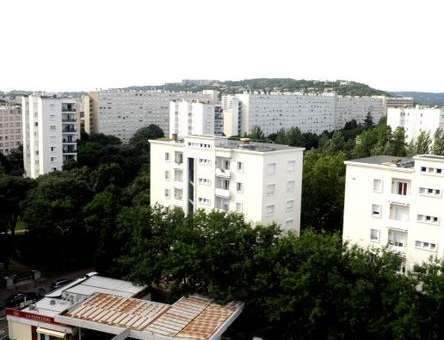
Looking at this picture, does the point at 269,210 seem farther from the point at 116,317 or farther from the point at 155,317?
the point at 116,317

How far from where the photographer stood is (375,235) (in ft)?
97.9

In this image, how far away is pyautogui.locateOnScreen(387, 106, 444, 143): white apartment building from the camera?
8788 centimetres

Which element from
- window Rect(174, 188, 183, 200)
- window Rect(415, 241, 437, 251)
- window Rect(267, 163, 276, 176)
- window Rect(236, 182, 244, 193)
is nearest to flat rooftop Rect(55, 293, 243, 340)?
window Rect(236, 182, 244, 193)

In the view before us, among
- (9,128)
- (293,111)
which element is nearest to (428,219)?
(9,128)

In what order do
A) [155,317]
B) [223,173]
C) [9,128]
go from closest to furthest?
[155,317]
[223,173]
[9,128]

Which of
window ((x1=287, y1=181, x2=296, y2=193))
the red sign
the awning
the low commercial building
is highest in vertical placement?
window ((x1=287, y1=181, x2=296, y2=193))

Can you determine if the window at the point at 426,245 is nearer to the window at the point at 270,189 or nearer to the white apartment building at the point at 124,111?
the window at the point at 270,189

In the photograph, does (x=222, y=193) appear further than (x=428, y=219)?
Yes

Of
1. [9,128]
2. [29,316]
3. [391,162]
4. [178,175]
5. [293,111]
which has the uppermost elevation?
[391,162]

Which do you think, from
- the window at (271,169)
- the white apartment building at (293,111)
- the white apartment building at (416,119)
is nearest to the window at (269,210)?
the window at (271,169)

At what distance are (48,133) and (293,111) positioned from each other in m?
71.1

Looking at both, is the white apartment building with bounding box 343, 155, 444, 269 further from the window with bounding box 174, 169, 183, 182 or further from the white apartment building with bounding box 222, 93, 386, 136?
the white apartment building with bounding box 222, 93, 386, 136

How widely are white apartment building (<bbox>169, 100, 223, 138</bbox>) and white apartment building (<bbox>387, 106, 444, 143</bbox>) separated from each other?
31.7 meters

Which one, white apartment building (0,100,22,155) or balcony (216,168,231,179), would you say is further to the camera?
white apartment building (0,100,22,155)
